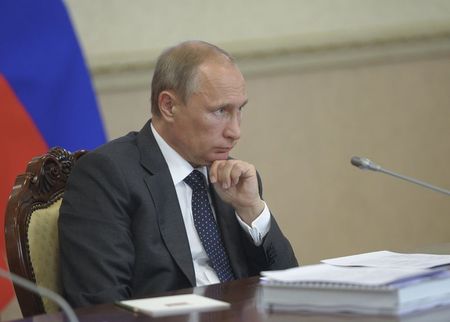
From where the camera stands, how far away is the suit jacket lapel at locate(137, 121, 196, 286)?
2.44 metres

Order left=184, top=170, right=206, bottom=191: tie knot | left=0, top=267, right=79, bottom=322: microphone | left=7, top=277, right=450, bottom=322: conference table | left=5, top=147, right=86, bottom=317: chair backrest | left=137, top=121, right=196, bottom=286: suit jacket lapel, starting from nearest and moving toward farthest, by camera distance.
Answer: left=0, top=267, right=79, bottom=322: microphone < left=7, top=277, right=450, bottom=322: conference table < left=5, top=147, right=86, bottom=317: chair backrest < left=137, top=121, right=196, bottom=286: suit jacket lapel < left=184, top=170, right=206, bottom=191: tie knot

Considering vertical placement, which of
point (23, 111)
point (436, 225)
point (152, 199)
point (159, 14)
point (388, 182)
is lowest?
point (436, 225)

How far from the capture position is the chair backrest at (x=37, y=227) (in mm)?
2232

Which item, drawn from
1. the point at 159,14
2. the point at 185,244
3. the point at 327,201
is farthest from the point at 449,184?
the point at 185,244

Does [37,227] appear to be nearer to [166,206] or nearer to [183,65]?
[166,206]

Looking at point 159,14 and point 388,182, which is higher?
point 159,14

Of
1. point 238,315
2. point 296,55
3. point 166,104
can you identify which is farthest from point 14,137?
point 238,315

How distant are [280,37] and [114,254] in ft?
7.84

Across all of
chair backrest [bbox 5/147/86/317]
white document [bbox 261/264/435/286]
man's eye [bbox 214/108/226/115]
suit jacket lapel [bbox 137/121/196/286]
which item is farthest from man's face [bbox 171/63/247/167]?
white document [bbox 261/264/435/286]

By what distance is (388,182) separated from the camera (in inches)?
187

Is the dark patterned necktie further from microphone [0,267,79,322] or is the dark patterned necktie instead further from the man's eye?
microphone [0,267,79,322]

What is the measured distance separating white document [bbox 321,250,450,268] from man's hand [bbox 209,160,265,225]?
0.56 metres

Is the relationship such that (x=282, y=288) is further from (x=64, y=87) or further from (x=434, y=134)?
(x=434, y=134)

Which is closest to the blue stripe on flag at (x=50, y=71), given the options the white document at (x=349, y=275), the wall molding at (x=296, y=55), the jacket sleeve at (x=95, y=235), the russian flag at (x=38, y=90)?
the russian flag at (x=38, y=90)
